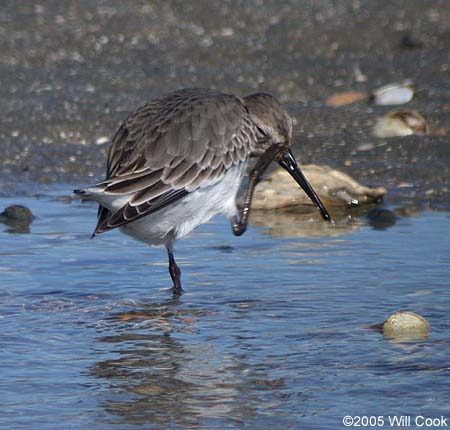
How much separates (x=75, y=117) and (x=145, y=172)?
4.31m

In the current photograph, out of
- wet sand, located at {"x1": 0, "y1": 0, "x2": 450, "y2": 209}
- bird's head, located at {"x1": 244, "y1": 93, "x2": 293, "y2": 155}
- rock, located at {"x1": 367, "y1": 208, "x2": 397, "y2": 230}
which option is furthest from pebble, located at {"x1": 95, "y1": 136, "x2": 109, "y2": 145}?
bird's head, located at {"x1": 244, "y1": 93, "x2": 293, "y2": 155}

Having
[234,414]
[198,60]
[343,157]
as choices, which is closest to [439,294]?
[234,414]

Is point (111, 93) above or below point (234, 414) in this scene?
above

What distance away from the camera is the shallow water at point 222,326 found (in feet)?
14.6

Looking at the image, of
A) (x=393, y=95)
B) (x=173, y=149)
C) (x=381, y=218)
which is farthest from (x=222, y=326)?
(x=393, y=95)

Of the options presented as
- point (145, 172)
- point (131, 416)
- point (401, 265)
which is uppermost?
point (145, 172)

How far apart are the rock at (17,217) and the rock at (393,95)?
3870 millimetres

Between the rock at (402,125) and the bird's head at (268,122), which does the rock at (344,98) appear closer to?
the rock at (402,125)

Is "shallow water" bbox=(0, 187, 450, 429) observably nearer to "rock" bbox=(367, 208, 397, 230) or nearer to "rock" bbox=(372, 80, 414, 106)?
"rock" bbox=(367, 208, 397, 230)

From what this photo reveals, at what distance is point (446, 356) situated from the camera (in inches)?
197

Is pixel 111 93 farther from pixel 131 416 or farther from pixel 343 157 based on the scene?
pixel 131 416

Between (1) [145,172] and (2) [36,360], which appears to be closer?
(2) [36,360]

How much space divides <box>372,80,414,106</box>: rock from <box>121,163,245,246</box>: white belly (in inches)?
164

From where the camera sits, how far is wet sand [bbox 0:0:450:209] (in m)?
9.24
